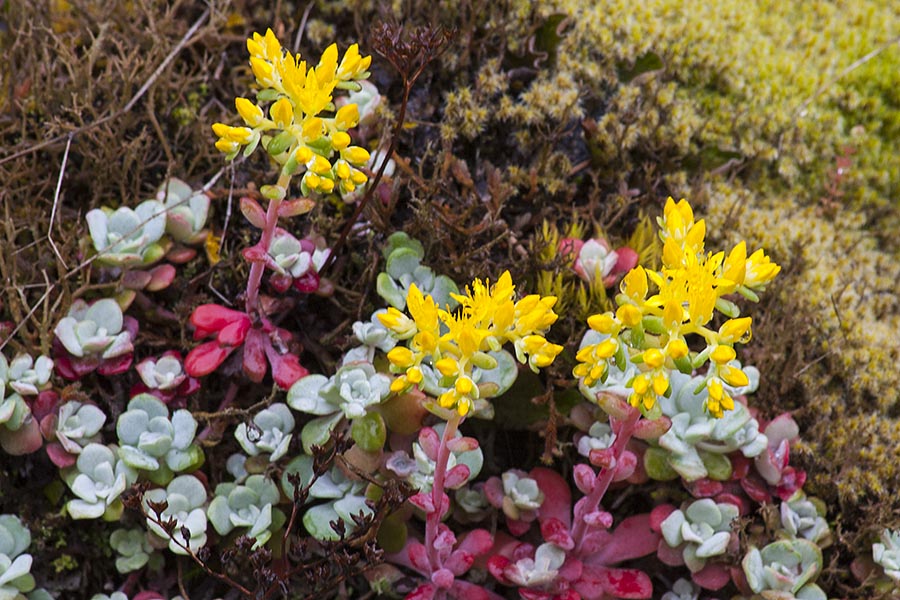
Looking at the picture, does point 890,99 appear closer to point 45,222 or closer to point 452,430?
point 452,430

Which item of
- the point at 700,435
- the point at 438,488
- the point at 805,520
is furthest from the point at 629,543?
→ the point at 438,488

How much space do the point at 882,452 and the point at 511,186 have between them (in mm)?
1100

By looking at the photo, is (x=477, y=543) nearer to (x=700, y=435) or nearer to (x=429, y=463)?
(x=429, y=463)

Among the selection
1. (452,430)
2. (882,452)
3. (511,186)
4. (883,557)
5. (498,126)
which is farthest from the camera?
(498,126)

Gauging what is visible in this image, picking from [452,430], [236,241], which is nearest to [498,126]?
[236,241]

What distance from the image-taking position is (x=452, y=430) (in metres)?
1.55

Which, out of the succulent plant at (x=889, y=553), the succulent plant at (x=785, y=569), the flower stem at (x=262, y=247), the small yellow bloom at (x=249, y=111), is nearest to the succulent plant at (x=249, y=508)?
the flower stem at (x=262, y=247)

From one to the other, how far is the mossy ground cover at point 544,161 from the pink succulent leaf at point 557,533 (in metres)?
0.19

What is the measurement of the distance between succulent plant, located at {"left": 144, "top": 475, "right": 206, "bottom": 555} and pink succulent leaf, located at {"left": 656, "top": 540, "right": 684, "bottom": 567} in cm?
95

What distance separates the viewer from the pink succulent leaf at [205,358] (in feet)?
6.19

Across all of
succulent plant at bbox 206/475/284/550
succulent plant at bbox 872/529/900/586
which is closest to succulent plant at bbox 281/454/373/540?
succulent plant at bbox 206/475/284/550

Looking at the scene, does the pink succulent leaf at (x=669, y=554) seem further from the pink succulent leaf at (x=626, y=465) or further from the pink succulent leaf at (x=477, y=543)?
the pink succulent leaf at (x=477, y=543)

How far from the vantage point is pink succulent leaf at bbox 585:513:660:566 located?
187 cm

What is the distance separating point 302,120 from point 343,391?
54 centimetres
